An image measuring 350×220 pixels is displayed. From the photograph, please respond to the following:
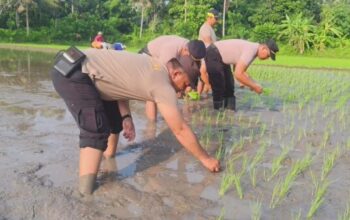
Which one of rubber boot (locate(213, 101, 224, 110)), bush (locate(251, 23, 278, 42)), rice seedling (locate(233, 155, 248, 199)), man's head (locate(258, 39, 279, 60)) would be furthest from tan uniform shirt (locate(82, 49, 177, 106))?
bush (locate(251, 23, 278, 42))

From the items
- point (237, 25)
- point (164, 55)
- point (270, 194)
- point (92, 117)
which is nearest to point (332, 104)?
point (164, 55)

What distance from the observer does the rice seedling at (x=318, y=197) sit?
3057mm

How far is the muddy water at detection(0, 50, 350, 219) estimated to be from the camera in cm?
304

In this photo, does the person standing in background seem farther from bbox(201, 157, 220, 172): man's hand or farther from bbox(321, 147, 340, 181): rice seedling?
bbox(201, 157, 220, 172): man's hand

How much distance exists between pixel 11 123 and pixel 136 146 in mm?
1764

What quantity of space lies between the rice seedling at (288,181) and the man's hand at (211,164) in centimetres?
51

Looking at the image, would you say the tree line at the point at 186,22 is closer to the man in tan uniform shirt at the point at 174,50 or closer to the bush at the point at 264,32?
the bush at the point at 264,32

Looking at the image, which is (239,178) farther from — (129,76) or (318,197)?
(129,76)

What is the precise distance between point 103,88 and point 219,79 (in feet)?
11.4

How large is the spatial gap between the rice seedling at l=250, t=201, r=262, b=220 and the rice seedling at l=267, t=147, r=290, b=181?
2.12 feet

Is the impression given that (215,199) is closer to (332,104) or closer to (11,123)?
(11,123)

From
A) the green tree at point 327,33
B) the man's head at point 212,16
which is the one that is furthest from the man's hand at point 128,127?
the green tree at point 327,33

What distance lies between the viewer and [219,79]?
6672mm

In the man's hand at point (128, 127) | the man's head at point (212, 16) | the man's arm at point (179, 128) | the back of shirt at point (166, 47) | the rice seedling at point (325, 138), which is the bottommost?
the rice seedling at point (325, 138)
